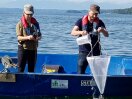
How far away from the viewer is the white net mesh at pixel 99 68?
1038 centimetres

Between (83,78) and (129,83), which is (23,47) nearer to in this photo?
(83,78)

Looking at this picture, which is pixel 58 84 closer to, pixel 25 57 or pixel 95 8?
pixel 25 57

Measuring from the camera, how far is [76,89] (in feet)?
35.2

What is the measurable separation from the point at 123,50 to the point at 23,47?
11.1m

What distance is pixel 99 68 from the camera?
34.3 ft

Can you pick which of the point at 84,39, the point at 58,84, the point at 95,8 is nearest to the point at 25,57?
the point at 58,84

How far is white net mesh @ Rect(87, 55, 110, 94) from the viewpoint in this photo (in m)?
10.4

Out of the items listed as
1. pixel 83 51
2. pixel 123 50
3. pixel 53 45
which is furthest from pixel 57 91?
pixel 53 45

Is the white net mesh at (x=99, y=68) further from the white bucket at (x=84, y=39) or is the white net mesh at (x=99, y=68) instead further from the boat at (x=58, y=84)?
the white bucket at (x=84, y=39)

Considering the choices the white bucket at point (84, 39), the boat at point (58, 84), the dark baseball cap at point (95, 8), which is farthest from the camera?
the boat at point (58, 84)

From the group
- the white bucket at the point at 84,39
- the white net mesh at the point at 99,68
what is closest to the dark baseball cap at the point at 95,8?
the white bucket at the point at 84,39

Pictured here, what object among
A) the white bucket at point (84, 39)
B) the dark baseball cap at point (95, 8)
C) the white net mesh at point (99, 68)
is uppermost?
the dark baseball cap at point (95, 8)

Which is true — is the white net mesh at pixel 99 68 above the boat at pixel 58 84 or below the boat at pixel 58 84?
above

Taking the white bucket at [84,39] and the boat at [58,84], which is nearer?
the white bucket at [84,39]
